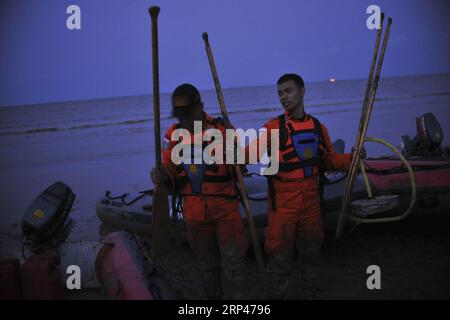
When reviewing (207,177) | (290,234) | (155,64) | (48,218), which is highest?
(155,64)

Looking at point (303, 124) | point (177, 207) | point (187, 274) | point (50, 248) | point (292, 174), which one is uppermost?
point (303, 124)

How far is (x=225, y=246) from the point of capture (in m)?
3.60

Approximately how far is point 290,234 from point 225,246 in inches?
20.9

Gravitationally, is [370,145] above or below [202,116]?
below

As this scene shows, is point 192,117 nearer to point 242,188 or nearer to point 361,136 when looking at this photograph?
point 242,188

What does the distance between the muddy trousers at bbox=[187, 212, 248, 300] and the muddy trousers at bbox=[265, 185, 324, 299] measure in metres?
0.24

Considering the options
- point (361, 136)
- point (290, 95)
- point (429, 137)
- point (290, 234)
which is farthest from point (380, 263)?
point (429, 137)

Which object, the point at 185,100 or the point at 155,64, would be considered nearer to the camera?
the point at 185,100

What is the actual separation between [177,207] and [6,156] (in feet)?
→ 47.1

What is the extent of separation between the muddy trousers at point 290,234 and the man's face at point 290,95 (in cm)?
71

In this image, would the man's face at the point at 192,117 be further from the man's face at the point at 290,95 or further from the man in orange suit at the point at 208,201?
the man's face at the point at 290,95

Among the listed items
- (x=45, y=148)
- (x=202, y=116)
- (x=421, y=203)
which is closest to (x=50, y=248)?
(x=202, y=116)
